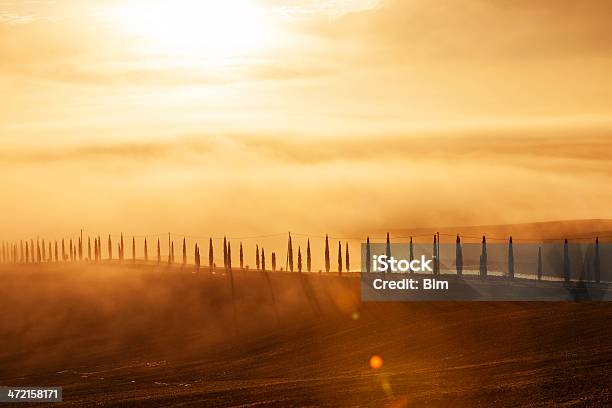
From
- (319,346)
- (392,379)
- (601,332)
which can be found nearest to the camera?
(392,379)

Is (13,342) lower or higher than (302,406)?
lower

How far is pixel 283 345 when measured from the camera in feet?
313

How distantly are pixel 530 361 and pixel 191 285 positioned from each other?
345ft

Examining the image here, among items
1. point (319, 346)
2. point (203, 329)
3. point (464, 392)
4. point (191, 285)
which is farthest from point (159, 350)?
point (464, 392)

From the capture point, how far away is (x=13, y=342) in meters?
127

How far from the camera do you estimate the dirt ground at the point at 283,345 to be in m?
51.5

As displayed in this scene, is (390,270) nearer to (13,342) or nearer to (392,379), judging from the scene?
(13,342)

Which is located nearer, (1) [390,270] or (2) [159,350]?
(2) [159,350]

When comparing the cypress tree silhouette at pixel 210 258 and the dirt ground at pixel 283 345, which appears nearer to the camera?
the dirt ground at pixel 283 345

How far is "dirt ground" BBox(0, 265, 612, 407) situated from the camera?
2029 inches

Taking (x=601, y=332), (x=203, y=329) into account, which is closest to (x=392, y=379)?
(x=601, y=332)

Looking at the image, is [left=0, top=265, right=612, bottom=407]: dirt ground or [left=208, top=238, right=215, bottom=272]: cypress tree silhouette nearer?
[left=0, top=265, right=612, bottom=407]: dirt ground

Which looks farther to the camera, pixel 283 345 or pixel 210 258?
pixel 210 258

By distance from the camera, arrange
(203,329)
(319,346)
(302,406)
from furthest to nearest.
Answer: (203,329), (319,346), (302,406)
